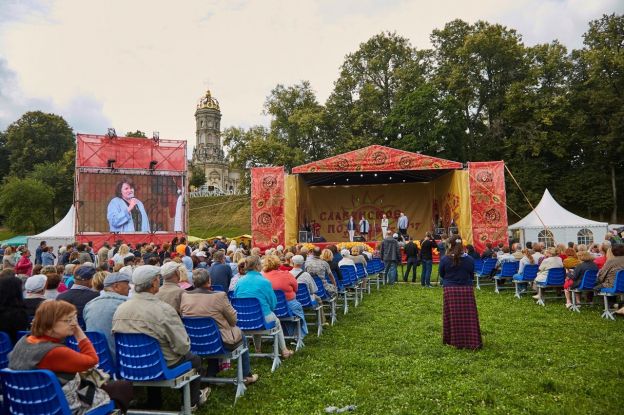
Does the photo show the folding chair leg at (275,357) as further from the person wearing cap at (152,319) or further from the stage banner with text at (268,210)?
the stage banner with text at (268,210)

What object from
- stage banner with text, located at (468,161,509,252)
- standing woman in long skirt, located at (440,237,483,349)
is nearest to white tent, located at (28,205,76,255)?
stage banner with text, located at (468,161,509,252)

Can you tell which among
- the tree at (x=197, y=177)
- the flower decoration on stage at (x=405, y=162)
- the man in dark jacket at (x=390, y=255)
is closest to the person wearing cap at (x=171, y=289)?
the man in dark jacket at (x=390, y=255)

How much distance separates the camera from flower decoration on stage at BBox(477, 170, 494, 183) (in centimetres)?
1773

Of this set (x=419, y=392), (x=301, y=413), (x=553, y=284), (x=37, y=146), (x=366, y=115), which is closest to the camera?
(x=301, y=413)

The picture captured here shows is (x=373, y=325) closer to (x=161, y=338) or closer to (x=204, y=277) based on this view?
(x=204, y=277)

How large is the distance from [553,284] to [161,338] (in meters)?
7.51

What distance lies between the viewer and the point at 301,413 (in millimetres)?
3764

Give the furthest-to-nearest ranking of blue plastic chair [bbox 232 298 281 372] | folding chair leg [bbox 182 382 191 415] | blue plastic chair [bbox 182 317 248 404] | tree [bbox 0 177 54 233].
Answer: tree [bbox 0 177 54 233], blue plastic chair [bbox 232 298 281 372], blue plastic chair [bbox 182 317 248 404], folding chair leg [bbox 182 382 191 415]

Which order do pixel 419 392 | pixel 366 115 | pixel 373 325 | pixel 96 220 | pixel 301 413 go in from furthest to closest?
pixel 366 115, pixel 96 220, pixel 373 325, pixel 419 392, pixel 301 413

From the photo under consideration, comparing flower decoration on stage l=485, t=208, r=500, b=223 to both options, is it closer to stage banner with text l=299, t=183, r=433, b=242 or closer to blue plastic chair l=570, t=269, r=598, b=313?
stage banner with text l=299, t=183, r=433, b=242

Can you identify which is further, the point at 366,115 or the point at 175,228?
the point at 366,115

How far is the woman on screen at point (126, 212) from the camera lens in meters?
17.9

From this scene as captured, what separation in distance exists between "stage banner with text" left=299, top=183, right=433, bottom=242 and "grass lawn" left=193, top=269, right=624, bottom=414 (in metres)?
16.8

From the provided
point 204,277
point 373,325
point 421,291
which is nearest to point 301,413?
point 204,277
